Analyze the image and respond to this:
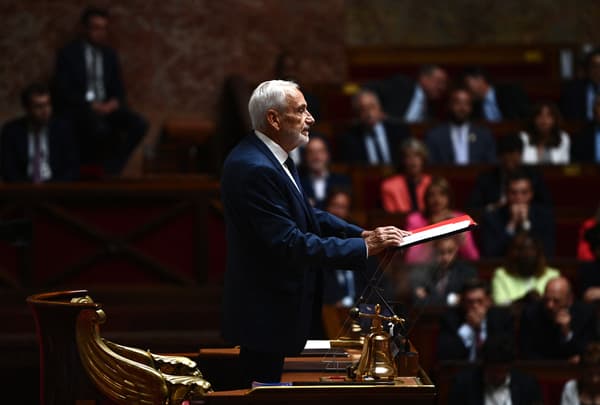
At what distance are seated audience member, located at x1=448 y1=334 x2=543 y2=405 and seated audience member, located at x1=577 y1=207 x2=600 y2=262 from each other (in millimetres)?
1586

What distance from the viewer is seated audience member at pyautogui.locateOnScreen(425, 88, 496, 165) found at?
7637 mm

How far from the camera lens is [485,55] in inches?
396

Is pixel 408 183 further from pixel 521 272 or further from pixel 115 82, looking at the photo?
pixel 115 82

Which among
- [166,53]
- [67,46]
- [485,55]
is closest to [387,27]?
[485,55]

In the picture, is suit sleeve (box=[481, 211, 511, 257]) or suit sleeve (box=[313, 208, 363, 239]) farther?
suit sleeve (box=[481, 211, 511, 257])

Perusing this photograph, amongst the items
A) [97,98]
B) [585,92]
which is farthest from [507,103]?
[97,98]

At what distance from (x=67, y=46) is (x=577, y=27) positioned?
182 inches

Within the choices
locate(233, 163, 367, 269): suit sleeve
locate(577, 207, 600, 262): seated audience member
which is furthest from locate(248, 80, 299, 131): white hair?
locate(577, 207, 600, 262): seated audience member

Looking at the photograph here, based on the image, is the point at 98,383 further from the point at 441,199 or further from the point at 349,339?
the point at 441,199

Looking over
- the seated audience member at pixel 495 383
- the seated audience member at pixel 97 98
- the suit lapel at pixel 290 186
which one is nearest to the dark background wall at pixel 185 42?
the seated audience member at pixel 97 98

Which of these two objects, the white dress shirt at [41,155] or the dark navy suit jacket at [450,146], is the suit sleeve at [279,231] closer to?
the white dress shirt at [41,155]

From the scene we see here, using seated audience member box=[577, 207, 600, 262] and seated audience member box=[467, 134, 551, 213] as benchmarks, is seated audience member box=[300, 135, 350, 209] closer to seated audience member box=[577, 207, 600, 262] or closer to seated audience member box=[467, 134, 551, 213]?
seated audience member box=[467, 134, 551, 213]

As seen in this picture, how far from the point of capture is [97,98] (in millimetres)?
7746

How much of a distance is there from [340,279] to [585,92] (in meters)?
3.09
